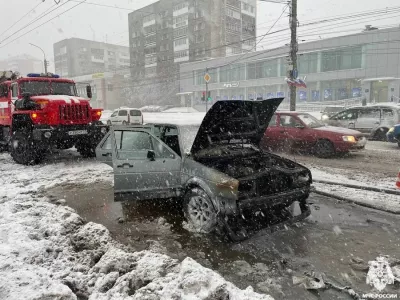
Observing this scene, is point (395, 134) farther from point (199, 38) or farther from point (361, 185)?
point (199, 38)

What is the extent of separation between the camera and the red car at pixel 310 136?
960 cm

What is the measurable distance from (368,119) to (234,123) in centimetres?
1087

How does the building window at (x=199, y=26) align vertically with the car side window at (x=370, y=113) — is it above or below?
above

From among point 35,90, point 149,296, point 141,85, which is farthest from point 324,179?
point 141,85

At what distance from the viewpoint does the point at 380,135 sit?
43.3 ft

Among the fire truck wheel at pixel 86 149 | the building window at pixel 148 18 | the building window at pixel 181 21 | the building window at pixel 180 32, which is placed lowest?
the fire truck wheel at pixel 86 149

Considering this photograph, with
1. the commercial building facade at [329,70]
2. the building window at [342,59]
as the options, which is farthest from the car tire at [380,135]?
the building window at [342,59]

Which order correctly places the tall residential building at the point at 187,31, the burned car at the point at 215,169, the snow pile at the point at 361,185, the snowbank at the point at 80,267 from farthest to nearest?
the tall residential building at the point at 187,31 < the snow pile at the point at 361,185 < the burned car at the point at 215,169 < the snowbank at the point at 80,267

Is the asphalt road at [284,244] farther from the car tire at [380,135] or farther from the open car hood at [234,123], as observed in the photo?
the car tire at [380,135]

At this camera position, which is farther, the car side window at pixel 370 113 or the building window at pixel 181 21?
the building window at pixel 181 21

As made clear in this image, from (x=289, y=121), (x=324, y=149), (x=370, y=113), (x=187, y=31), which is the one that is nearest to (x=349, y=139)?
(x=324, y=149)

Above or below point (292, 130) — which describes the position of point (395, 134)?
below

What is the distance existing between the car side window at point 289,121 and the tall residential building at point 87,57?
93487mm

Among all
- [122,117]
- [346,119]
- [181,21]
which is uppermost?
[181,21]
